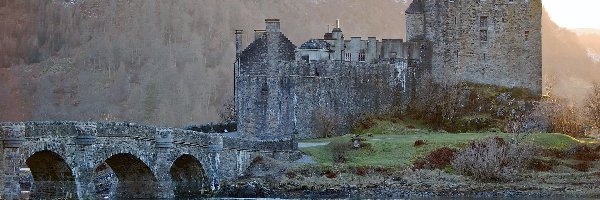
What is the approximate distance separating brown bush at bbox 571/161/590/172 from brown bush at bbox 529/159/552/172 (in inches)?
58.1

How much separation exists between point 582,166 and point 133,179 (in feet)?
88.3

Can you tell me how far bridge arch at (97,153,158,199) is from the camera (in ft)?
214

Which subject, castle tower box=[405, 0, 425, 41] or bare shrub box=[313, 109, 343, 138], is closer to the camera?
bare shrub box=[313, 109, 343, 138]

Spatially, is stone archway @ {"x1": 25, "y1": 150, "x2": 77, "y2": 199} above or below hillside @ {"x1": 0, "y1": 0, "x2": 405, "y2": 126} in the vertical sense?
below

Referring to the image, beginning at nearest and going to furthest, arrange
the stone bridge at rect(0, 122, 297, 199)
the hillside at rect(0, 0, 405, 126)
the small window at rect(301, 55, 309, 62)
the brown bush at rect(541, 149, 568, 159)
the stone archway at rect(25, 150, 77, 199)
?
the stone bridge at rect(0, 122, 297, 199)
the stone archway at rect(25, 150, 77, 199)
the brown bush at rect(541, 149, 568, 159)
the small window at rect(301, 55, 309, 62)
the hillside at rect(0, 0, 405, 126)

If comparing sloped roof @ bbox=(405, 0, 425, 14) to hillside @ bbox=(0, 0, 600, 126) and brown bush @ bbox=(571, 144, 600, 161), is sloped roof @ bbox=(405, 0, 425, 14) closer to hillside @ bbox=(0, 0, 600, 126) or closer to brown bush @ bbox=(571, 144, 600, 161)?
brown bush @ bbox=(571, 144, 600, 161)

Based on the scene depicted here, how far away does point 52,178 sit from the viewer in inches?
2338

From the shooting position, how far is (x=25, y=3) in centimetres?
14075

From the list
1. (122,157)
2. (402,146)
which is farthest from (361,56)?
(122,157)

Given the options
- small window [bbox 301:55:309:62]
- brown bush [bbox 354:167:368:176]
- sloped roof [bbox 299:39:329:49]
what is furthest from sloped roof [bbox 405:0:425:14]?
brown bush [bbox 354:167:368:176]

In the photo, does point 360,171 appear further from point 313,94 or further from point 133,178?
point 313,94

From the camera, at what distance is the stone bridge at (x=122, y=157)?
5503cm

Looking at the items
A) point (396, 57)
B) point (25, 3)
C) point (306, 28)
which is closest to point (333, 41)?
point (396, 57)

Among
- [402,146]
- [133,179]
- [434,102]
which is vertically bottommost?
[133,179]
